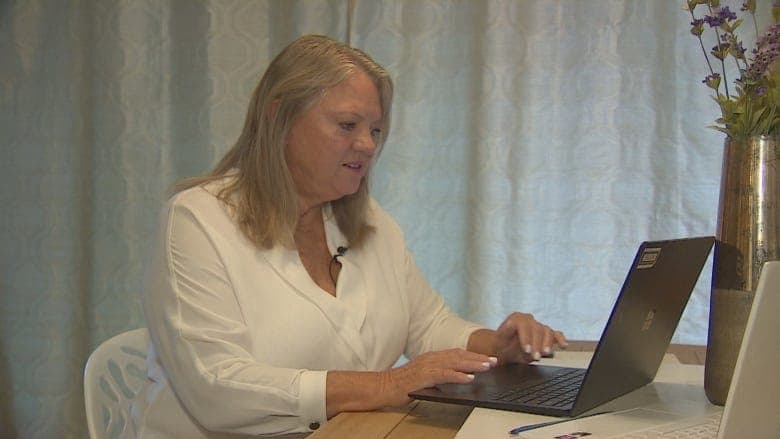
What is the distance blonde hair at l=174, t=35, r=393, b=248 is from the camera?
5.06 ft

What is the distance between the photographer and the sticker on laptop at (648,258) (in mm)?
1011

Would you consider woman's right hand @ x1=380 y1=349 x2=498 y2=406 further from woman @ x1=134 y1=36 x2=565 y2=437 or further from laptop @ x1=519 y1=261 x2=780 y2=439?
laptop @ x1=519 y1=261 x2=780 y2=439

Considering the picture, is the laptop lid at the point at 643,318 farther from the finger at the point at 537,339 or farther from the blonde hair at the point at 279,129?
the blonde hair at the point at 279,129

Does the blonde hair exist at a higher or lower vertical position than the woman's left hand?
higher

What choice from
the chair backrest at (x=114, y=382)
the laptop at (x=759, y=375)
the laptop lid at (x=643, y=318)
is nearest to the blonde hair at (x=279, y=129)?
the chair backrest at (x=114, y=382)

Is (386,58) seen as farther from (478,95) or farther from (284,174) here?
(284,174)

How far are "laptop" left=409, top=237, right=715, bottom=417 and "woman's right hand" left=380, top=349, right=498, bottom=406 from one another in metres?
0.02

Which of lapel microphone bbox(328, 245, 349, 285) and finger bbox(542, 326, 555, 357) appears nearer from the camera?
finger bbox(542, 326, 555, 357)

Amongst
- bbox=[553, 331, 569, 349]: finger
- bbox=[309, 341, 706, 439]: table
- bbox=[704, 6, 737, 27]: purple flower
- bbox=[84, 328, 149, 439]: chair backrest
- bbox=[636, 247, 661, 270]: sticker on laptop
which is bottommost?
bbox=[84, 328, 149, 439]: chair backrest

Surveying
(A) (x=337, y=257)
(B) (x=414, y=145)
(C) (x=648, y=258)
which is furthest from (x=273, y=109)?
(B) (x=414, y=145)

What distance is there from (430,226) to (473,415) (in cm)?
173

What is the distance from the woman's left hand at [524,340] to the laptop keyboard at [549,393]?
0.37ft

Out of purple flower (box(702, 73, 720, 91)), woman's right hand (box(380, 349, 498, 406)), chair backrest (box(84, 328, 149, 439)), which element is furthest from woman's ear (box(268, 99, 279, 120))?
purple flower (box(702, 73, 720, 91))

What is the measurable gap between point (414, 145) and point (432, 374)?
5.45 ft
